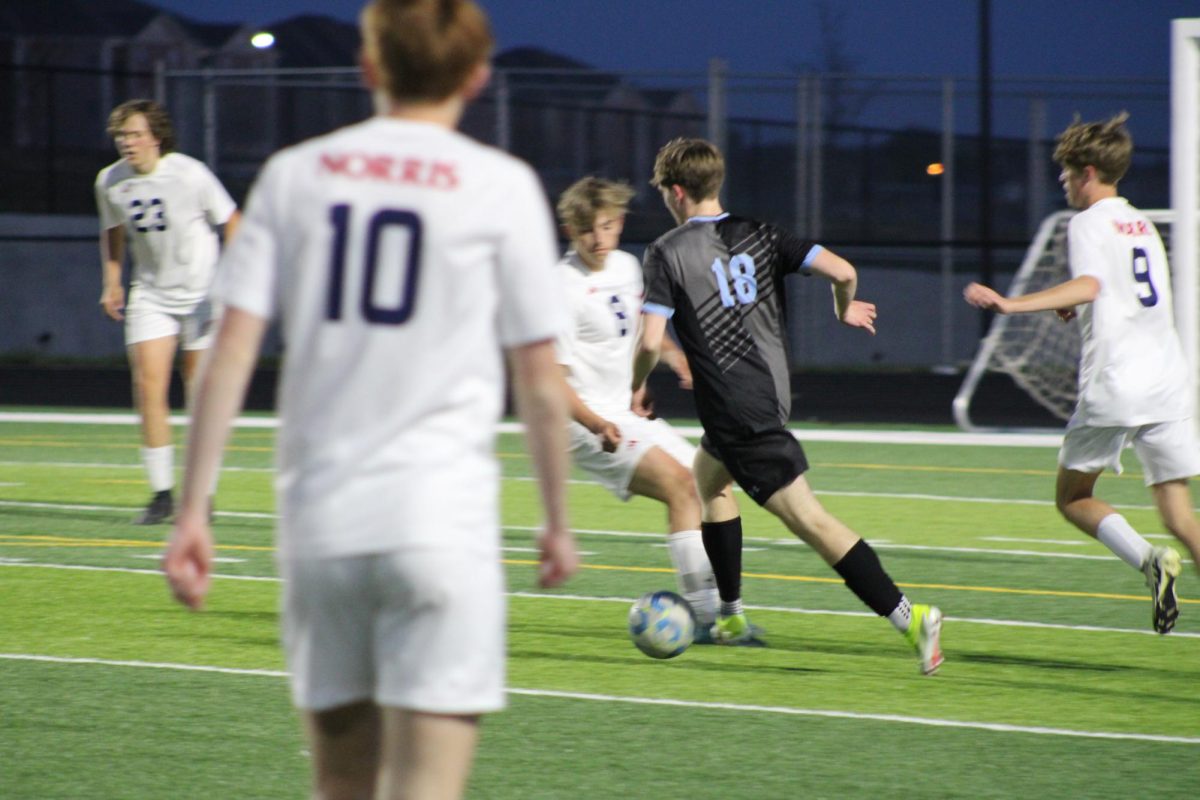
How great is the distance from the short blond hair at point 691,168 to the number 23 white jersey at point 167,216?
Result: 13.9 feet

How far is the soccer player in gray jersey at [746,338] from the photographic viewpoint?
19.9ft

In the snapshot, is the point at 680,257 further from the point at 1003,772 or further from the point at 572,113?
the point at 572,113

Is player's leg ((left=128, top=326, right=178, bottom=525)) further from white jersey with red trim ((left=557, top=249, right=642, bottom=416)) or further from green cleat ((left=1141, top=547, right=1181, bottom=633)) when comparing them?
green cleat ((left=1141, top=547, right=1181, bottom=633))

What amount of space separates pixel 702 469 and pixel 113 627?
8.02 ft

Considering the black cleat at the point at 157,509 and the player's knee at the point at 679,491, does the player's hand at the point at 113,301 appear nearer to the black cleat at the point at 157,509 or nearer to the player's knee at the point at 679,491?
the black cleat at the point at 157,509

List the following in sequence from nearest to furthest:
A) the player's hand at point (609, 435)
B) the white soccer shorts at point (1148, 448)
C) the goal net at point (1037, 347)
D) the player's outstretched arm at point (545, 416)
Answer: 1. the player's outstretched arm at point (545, 416)
2. the player's hand at point (609, 435)
3. the white soccer shorts at point (1148, 448)
4. the goal net at point (1037, 347)

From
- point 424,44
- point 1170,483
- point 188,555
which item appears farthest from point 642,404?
point 424,44

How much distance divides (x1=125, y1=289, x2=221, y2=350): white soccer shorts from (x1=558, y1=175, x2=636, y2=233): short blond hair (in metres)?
3.69

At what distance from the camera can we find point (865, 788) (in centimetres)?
472

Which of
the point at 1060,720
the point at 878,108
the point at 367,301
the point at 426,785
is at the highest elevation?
the point at 878,108

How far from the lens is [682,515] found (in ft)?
22.2

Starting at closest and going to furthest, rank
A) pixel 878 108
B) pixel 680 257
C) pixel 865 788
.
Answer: pixel 865 788, pixel 680 257, pixel 878 108

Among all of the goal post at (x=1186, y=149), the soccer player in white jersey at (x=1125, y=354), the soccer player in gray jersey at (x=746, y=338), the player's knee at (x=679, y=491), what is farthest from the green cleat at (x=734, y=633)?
the goal post at (x=1186, y=149)

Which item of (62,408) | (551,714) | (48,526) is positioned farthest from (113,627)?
(62,408)
